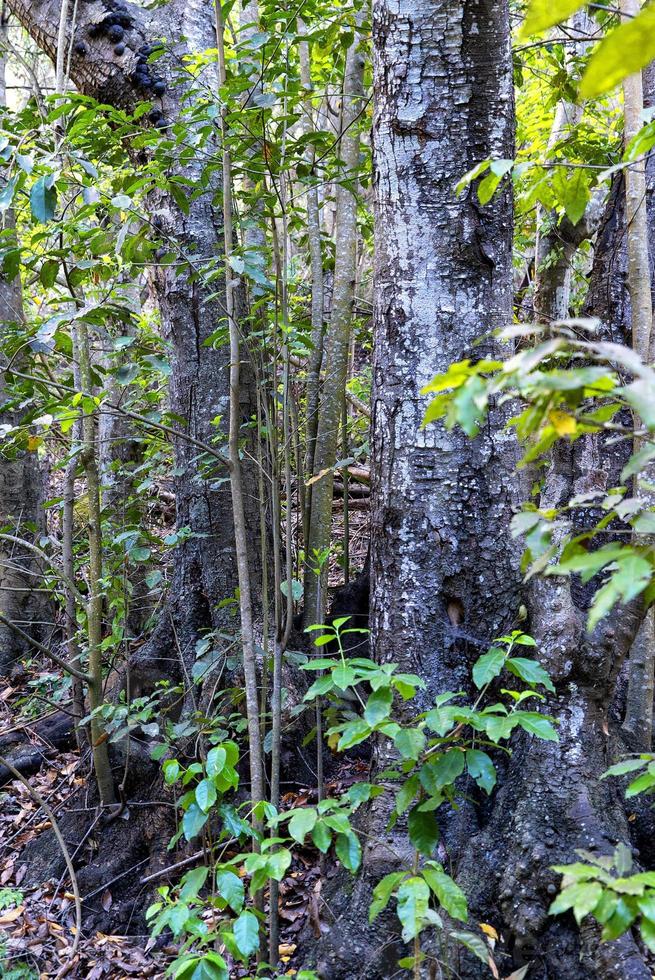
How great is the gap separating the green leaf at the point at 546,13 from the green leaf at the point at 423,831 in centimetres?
157

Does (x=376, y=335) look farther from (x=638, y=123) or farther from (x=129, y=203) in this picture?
(x=638, y=123)

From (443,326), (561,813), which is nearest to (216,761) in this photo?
(561,813)

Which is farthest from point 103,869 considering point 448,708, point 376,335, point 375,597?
point 376,335

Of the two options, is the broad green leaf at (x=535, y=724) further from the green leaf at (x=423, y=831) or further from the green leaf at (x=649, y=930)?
the green leaf at (x=649, y=930)

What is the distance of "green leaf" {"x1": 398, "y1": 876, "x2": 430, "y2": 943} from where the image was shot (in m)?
1.46

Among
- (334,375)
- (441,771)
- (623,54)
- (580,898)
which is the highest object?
(623,54)

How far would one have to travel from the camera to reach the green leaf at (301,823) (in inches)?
59.8

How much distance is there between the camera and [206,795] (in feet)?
6.37

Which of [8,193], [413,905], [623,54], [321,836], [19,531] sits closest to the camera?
[623,54]

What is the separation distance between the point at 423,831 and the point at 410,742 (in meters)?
0.27

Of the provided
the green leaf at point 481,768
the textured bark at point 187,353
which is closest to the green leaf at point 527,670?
the green leaf at point 481,768

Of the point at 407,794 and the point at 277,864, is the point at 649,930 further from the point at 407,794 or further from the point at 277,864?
the point at 277,864

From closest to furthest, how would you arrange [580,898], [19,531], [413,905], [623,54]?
1. [623,54]
2. [580,898]
3. [413,905]
4. [19,531]

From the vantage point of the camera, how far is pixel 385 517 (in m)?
2.39
